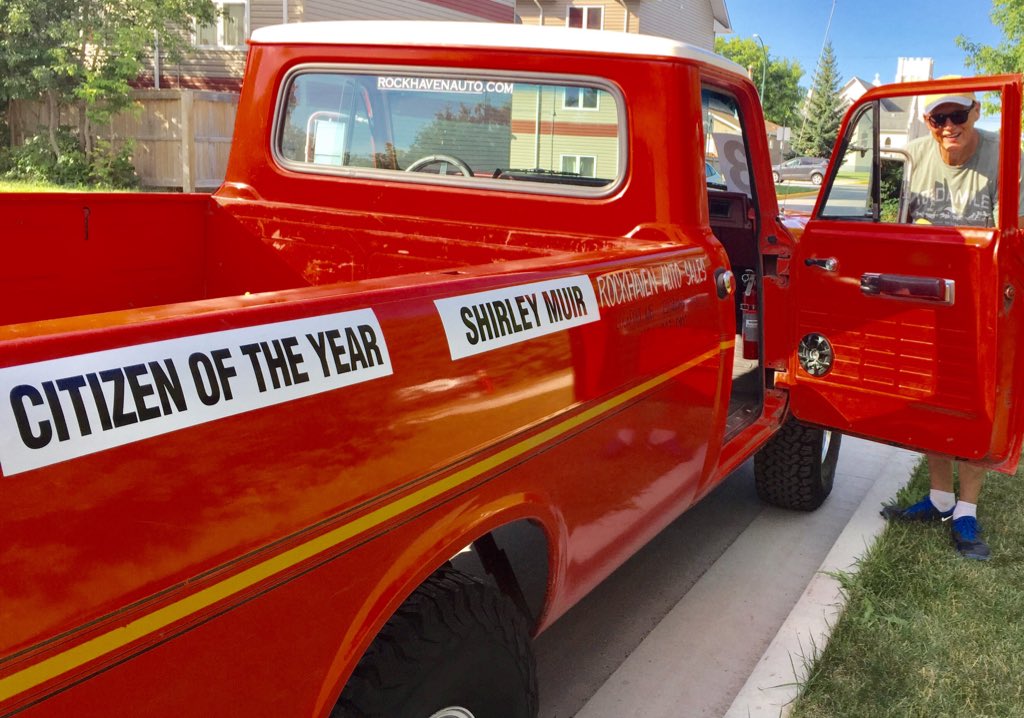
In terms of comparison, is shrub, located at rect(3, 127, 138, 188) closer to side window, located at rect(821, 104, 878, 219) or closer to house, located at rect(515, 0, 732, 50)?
house, located at rect(515, 0, 732, 50)

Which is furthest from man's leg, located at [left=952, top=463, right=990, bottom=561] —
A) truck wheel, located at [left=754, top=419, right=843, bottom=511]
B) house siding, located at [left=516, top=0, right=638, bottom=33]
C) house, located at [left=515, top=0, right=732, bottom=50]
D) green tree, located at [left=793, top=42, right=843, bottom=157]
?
green tree, located at [left=793, top=42, right=843, bottom=157]

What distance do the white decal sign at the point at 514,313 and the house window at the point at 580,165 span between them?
1150mm

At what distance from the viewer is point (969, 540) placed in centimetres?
417

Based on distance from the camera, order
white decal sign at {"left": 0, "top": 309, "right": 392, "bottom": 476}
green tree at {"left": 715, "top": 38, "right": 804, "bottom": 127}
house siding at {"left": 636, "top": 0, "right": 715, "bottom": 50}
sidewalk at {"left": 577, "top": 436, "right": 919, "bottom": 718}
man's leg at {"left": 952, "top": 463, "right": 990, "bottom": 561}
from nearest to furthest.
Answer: white decal sign at {"left": 0, "top": 309, "right": 392, "bottom": 476} < sidewalk at {"left": 577, "top": 436, "right": 919, "bottom": 718} < man's leg at {"left": 952, "top": 463, "right": 990, "bottom": 561} < house siding at {"left": 636, "top": 0, "right": 715, "bottom": 50} < green tree at {"left": 715, "top": 38, "right": 804, "bottom": 127}

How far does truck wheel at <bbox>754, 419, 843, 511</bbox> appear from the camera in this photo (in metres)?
4.58

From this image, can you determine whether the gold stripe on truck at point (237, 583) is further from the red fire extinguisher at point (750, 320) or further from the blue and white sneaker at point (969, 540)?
the blue and white sneaker at point (969, 540)

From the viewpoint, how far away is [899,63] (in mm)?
9727

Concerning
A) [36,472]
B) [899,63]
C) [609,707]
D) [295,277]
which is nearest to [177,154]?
[899,63]

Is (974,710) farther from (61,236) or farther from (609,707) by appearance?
(61,236)

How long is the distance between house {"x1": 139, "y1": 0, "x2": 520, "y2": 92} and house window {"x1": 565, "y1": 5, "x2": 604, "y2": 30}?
347 inches

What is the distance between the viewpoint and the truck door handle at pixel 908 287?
3.60 metres

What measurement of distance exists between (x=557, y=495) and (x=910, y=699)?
5.32 ft

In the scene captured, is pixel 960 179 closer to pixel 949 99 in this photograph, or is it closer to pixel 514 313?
pixel 949 99

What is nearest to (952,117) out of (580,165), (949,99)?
(949,99)
